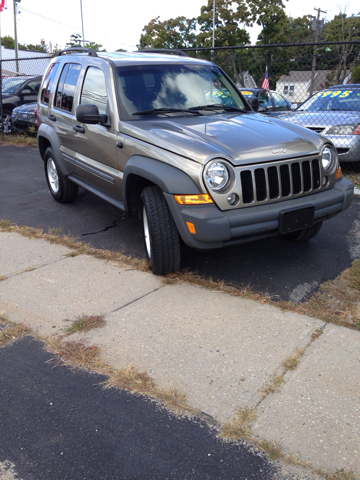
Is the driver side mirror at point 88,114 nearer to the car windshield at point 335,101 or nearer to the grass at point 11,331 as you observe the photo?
the grass at point 11,331

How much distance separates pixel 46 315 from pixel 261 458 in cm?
206

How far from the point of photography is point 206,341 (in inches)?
128

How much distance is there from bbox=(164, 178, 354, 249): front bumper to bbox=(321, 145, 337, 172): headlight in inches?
18.2

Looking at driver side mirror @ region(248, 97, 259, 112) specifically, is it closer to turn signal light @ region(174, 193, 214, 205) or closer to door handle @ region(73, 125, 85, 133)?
door handle @ region(73, 125, 85, 133)

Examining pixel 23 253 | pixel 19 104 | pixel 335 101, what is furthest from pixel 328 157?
pixel 19 104

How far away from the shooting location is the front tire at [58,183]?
6531 mm

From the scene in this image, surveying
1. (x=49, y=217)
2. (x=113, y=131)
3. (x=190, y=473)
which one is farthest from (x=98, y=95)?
(x=190, y=473)

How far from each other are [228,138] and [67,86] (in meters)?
2.90

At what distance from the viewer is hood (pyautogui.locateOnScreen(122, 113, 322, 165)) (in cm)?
380

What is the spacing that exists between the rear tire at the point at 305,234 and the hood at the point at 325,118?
4121 millimetres

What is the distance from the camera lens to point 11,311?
374cm

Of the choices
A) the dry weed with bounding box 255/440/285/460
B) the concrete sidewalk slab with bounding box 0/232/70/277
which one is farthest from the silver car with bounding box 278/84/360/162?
the dry weed with bounding box 255/440/285/460

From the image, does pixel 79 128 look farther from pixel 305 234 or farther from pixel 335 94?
pixel 335 94

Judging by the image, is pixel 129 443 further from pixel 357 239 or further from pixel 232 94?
pixel 232 94
